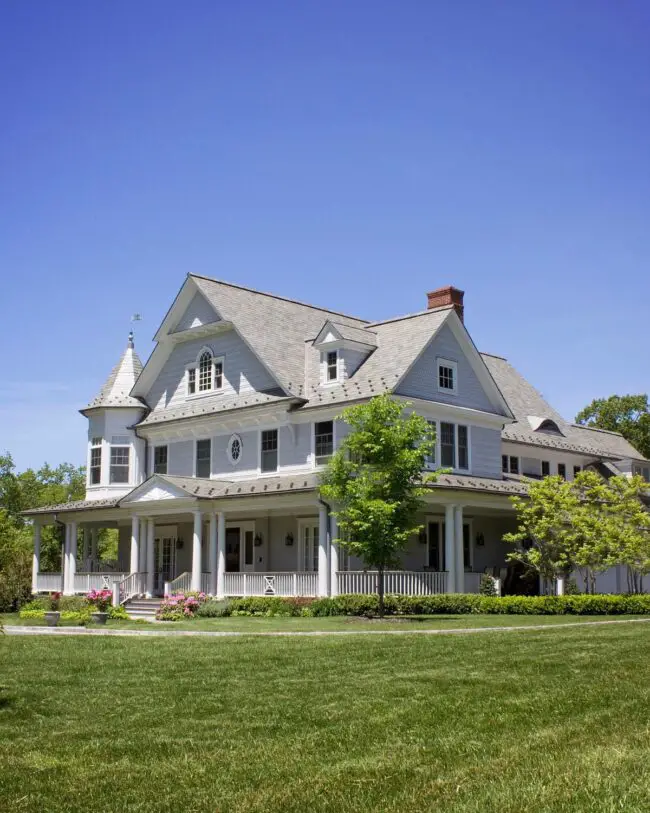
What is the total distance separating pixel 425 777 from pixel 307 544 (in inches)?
1026

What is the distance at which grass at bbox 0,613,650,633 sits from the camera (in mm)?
22938

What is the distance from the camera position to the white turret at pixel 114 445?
39188 mm

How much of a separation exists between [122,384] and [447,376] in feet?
45.8

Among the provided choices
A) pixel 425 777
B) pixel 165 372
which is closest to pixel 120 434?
pixel 165 372

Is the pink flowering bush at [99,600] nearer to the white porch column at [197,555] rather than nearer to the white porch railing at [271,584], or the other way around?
the white porch column at [197,555]

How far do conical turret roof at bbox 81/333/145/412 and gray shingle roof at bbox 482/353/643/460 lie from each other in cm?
1489

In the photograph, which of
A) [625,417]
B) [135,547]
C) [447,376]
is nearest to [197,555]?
[135,547]

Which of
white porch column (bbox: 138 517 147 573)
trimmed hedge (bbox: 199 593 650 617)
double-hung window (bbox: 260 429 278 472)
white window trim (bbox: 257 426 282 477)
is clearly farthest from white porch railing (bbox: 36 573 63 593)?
trimmed hedge (bbox: 199 593 650 617)

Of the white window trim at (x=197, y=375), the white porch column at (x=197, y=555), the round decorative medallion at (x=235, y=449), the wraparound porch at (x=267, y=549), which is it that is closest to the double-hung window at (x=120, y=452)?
the wraparound porch at (x=267, y=549)

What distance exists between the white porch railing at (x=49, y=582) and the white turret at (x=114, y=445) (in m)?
3.34

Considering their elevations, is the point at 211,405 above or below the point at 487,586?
above

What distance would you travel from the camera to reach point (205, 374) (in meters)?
37.8

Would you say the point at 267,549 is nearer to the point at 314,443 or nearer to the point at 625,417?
the point at 314,443

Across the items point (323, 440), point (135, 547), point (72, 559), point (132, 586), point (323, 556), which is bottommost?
point (132, 586)
